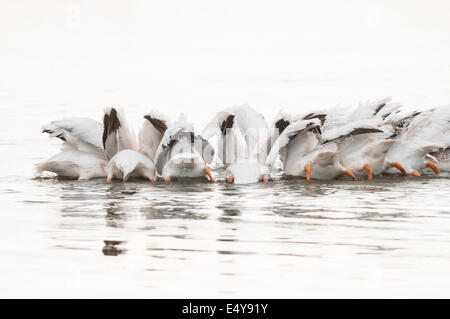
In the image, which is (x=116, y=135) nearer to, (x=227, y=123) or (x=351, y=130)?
(x=227, y=123)

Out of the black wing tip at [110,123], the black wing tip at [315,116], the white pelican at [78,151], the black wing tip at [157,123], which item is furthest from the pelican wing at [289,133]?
the white pelican at [78,151]

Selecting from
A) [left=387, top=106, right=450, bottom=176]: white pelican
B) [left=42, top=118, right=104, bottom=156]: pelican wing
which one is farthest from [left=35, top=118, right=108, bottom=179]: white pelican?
[left=387, top=106, right=450, bottom=176]: white pelican

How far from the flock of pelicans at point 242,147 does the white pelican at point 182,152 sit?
1 centimetres

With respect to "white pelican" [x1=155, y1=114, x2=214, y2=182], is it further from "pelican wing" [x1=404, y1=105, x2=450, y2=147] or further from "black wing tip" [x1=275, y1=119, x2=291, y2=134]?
"pelican wing" [x1=404, y1=105, x2=450, y2=147]

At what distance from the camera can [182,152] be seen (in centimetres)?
1082

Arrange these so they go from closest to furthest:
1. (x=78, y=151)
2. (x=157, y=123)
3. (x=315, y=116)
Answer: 1. (x=157, y=123)
2. (x=315, y=116)
3. (x=78, y=151)

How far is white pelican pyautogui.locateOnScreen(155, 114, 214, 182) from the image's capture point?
35.0ft

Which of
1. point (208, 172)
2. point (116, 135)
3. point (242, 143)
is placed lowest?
point (208, 172)

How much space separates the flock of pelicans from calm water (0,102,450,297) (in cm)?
27

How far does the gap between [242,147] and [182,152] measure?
2.71ft

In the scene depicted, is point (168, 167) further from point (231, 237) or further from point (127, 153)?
point (231, 237)

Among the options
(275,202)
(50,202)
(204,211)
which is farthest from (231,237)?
(50,202)

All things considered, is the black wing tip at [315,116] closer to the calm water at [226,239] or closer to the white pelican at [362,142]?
the white pelican at [362,142]

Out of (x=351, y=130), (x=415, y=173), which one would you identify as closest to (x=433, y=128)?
(x=415, y=173)
